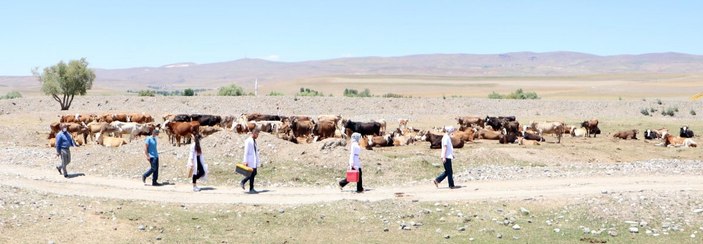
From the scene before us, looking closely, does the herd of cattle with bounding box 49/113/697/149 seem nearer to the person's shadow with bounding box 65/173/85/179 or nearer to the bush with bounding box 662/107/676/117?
→ the person's shadow with bounding box 65/173/85/179

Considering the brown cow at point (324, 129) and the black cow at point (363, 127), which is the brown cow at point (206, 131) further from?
the black cow at point (363, 127)

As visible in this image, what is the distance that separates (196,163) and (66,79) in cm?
5023

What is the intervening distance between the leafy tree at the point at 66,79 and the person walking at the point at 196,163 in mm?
49135

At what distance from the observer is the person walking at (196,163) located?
21.4 meters

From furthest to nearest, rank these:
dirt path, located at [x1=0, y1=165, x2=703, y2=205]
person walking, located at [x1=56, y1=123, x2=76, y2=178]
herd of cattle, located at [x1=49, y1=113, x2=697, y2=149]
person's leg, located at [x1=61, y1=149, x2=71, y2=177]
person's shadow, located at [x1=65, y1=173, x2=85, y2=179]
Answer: herd of cattle, located at [x1=49, y1=113, x2=697, y2=149]
person's shadow, located at [x1=65, y1=173, x2=85, y2=179]
person's leg, located at [x1=61, y1=149, x2=71, y2=177]
person walking, located at [x1=56, y1=123, x2=76, y2=178]
dirt path, located at [x1=0, y1=165, x2=703, y2=205]

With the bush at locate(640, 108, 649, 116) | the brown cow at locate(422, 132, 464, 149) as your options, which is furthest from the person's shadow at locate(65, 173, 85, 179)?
the bush at locate(640, 108, 649, 116)

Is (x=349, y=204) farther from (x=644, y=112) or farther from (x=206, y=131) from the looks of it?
(x=644, y=112)

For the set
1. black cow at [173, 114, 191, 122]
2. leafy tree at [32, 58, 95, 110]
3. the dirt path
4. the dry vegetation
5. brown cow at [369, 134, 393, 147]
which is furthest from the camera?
leafy tree at [32, 58, 95, 110]

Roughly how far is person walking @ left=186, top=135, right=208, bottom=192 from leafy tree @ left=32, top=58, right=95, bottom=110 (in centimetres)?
4914

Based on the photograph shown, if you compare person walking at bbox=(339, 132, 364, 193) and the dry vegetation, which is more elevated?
person walking at bbox=(339, 132, 364, 193)

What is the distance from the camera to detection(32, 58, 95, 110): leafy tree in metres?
67.4

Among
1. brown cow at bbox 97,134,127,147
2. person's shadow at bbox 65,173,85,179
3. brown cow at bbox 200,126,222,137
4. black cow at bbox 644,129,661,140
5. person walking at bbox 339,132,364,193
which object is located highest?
person walking at bbox 339,132,364,193

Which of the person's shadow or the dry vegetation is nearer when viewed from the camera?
the dry vegetation

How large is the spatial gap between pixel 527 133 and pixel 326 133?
10.5m
